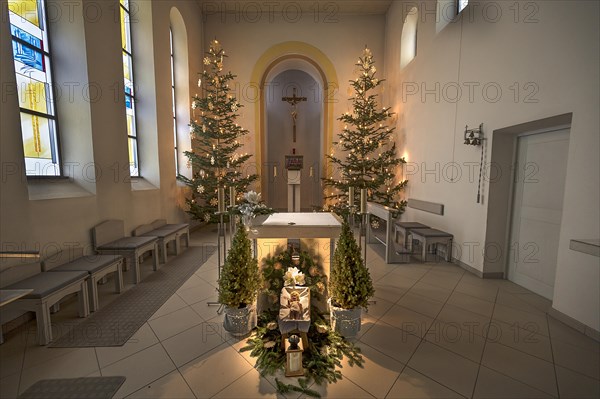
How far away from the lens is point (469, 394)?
1.95 metres

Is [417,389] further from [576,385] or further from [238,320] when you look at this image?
[238,320]

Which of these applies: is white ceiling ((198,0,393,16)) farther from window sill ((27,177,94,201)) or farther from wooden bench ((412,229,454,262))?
wooden bench ((412,229,454,262))

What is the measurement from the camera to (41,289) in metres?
2.52

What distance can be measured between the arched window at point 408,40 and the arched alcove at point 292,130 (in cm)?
456

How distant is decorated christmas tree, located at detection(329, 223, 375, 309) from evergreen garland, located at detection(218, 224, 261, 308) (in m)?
0.82

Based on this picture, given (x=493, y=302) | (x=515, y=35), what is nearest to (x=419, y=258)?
(x=493, y=302)

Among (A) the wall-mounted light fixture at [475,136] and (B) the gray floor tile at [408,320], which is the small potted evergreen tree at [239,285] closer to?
(B) the gray floor tile at [408,320]

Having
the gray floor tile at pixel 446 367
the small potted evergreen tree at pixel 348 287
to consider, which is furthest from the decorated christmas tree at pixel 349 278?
the gray floor tile at pixel 446 367

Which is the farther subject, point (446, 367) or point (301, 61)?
point (301, 61)

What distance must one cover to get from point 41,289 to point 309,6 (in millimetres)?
8878

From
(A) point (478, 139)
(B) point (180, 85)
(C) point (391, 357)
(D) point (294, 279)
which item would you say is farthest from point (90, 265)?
(A) point (478, 139)

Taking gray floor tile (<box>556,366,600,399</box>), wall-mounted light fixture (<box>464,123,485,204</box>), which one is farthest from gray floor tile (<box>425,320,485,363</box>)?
wall-mounted light fixture (<box>464,123,485,204</box>)

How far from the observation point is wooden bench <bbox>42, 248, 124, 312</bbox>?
308 centimetres

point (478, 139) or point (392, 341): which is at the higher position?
point (478, 139)
